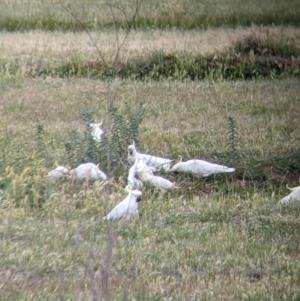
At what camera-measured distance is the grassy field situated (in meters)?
5.10

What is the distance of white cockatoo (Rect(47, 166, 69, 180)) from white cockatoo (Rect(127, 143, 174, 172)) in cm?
84

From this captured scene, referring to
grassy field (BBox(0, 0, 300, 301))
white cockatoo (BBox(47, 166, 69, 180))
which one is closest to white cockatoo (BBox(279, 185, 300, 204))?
grassy field (BBox(0, 0, 300, 301))

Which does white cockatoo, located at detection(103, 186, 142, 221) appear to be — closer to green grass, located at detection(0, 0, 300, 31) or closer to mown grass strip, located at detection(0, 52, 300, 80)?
mown grass strip, located at detection(0, 52, 300, 80)

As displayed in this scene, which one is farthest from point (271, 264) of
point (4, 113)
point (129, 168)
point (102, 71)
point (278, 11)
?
point (278, 11)

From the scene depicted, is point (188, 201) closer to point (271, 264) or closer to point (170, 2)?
point (271, 264)

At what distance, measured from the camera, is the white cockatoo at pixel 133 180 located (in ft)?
23.7

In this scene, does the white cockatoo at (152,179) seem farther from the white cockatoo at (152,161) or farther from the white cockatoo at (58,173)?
the white cockatoo at (58,173)

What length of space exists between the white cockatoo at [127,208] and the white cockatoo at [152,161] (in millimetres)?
1282

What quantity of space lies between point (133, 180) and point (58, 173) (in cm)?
68

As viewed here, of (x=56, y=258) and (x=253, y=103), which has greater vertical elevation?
(x=56, y=258)

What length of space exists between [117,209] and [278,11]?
1216 centimetres

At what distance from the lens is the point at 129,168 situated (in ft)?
25.7

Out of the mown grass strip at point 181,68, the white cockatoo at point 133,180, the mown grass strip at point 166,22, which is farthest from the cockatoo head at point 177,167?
the mown grass strip at point 166,22

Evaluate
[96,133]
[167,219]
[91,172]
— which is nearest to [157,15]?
[96,133]
